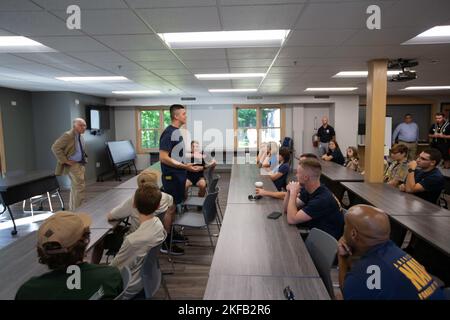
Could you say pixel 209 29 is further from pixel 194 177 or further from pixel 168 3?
pixel 194 177

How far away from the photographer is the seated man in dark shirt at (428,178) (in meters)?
3.04

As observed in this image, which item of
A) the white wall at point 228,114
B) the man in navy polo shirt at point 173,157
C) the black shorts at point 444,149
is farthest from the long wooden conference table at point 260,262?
the white wall at point 228,114

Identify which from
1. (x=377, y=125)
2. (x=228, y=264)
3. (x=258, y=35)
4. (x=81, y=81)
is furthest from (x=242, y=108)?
(x=228, y=264)

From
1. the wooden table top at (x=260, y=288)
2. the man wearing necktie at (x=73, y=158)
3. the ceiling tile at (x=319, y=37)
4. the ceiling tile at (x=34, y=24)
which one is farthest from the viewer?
the man wearing necktie at (x=73, y=158)

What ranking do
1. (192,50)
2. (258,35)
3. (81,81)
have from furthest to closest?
(81,81)
(192,50)
(258,35)

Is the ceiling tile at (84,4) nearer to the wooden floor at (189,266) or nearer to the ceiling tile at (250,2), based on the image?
the ceiling tile at (250,2)

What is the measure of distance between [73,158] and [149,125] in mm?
5611

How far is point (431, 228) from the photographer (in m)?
2.22

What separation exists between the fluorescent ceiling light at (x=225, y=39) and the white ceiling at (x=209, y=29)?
0.15 m

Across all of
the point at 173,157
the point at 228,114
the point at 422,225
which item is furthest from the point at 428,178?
the point at 228,114

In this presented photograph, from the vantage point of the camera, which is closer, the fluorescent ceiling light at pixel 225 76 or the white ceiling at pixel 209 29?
the white ceiling at pixel 209 29
